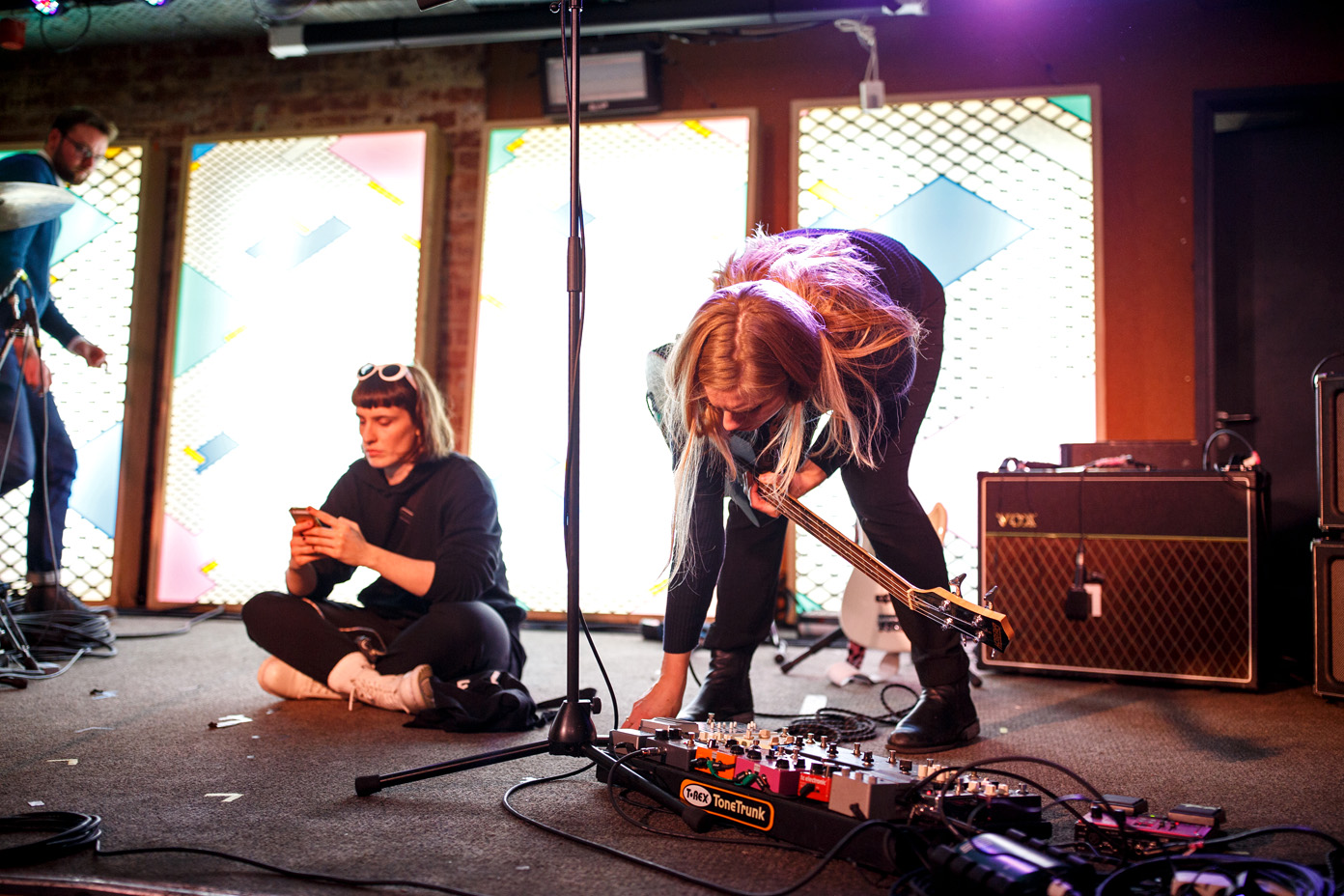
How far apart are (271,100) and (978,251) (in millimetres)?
2978

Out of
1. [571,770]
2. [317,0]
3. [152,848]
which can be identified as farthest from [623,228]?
[152,848]

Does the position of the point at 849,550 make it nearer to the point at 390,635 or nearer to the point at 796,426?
the point at 796,426

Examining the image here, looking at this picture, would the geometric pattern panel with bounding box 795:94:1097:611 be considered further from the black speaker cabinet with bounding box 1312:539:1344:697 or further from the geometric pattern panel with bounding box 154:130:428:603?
the geometric pattern panel with bounding box 154:130:428:603

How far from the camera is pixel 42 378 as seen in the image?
2.96 meters

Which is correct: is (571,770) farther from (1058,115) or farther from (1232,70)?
(1232,70)

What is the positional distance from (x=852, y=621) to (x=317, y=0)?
10.2 feet

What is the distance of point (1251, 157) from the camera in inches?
141

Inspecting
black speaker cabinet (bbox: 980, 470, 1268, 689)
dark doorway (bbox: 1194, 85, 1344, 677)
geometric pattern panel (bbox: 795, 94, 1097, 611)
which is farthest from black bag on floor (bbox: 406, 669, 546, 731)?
dark doorway (bbox: 1194, 85, 1344, 677)

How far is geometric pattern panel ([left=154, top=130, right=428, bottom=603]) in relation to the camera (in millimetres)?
3736

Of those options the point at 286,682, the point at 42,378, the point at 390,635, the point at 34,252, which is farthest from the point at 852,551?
the point at 34,252

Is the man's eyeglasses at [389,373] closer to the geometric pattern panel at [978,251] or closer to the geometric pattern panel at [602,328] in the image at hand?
the geometric pattern panel at [602,328]

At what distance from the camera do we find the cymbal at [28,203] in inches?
99.2

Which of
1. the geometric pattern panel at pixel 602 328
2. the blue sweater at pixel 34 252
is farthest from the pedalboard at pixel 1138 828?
the blue sweater at pixel 34 252

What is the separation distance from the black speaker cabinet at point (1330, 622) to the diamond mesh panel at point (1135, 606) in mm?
183
